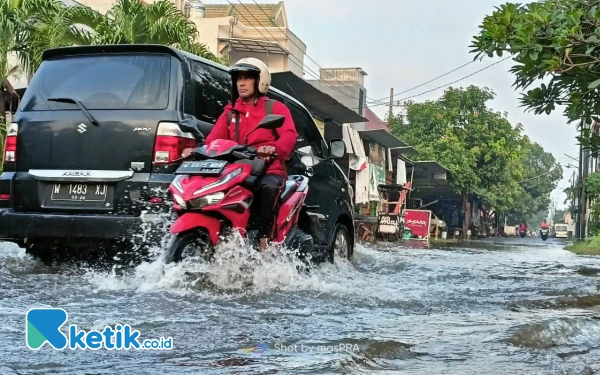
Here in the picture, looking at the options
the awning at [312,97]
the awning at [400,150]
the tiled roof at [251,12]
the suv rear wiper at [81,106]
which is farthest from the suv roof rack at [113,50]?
the tiled roof at [251,12]

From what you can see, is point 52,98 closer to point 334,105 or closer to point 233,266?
point 233,266

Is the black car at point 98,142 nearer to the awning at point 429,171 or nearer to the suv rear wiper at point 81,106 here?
the suv rear wiper at point 81,106

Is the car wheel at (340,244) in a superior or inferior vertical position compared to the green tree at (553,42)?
inferior

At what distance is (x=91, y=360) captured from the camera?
287 cm

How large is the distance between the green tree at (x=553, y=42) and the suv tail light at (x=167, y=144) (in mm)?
3320

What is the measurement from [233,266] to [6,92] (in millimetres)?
10785

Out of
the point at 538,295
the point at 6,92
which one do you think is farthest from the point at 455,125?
the point at 538,295

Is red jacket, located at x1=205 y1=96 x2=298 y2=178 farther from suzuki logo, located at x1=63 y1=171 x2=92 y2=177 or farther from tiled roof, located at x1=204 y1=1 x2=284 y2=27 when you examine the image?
tiled roof, located at x1=204 y1=1 x2=284 y2=27

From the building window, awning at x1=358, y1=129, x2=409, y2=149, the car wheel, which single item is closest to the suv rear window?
the building window

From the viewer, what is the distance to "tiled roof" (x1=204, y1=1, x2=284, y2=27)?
122 feet

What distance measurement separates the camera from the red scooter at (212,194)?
467cm

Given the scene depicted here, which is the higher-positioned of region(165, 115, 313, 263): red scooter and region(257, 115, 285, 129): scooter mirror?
region(257, 115, 285, 129): scooter mirror

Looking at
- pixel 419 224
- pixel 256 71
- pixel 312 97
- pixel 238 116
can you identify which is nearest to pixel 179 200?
pixel 238 116

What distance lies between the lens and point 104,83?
553cm
